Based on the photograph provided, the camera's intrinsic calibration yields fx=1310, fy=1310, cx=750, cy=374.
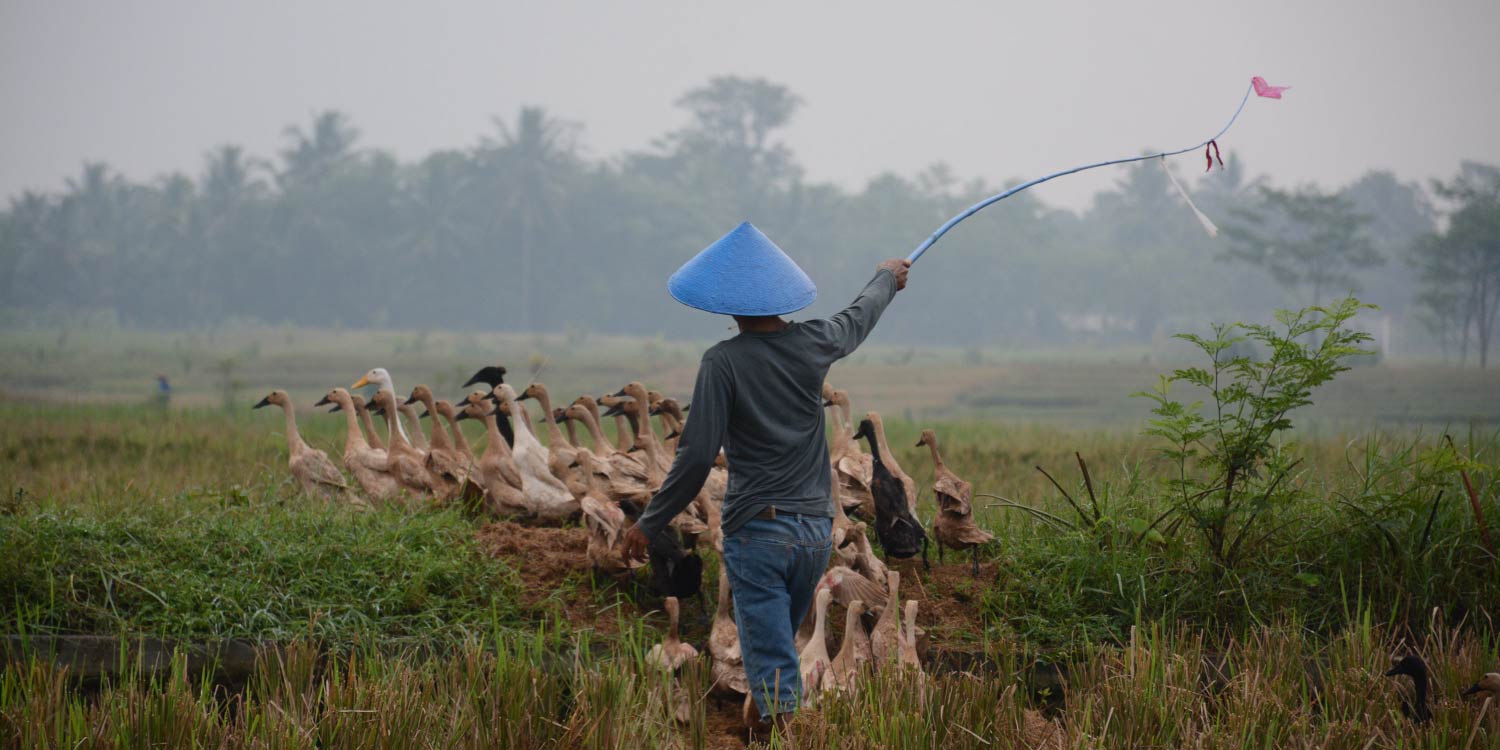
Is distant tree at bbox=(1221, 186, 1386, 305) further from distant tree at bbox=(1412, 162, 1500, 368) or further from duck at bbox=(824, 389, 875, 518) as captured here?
duck at bbox=(824, 389, 875, 518)

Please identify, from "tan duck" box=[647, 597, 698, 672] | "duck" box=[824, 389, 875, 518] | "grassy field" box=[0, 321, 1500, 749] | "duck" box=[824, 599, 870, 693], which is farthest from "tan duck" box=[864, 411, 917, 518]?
"tan duck" box=[647, 597, 698, 672]

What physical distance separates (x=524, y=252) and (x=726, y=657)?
43616mm

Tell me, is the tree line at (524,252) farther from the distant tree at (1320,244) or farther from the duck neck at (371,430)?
the duck neck at (371,430)

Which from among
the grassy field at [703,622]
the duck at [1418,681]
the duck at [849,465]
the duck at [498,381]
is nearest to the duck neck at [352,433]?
the grassy field at [703,622]

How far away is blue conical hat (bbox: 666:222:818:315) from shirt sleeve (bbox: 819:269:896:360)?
0.15 metres

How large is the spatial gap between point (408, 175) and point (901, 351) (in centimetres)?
2076

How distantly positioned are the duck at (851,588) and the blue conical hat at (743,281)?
132 cm

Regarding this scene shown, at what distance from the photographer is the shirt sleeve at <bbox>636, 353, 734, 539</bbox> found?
4.72 m

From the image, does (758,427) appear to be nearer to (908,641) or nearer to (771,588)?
(771,588)

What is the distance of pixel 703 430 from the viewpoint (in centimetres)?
472

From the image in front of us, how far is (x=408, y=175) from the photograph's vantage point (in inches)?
2034

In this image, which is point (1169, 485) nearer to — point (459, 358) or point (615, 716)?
point (615, 716)

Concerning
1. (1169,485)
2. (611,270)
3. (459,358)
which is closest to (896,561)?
(1169,485)

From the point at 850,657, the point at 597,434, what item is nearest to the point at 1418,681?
the point at 850,657
